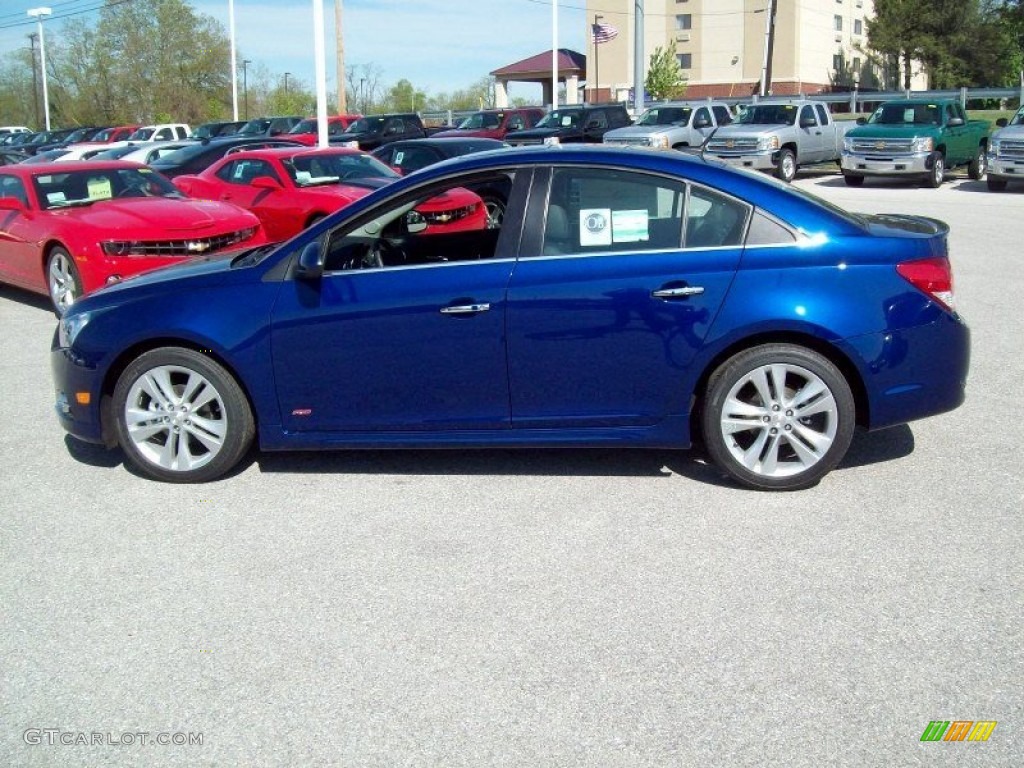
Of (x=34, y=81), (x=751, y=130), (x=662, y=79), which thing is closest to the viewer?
(x=751, y=130)

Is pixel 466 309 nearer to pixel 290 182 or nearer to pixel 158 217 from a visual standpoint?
pixel 158 217

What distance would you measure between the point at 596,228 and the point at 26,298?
9.04m

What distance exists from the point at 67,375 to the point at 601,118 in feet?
87.3

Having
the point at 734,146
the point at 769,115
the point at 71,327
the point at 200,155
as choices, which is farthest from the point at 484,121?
the point at 71,327

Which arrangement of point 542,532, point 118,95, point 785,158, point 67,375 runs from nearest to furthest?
point 542,532
point 67,375
point 785,158
point 118,95

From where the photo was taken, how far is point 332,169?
1418 centimetres

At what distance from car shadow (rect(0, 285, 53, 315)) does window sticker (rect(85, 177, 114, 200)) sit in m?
1.31

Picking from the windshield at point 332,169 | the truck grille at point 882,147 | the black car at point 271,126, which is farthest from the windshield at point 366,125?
the windshield at point 332,169

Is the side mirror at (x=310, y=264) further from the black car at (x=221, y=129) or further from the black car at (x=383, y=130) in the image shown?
the black car at (x=221, y=129)

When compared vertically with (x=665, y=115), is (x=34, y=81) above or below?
above

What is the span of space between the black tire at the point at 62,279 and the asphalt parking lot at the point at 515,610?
4176 millimetres

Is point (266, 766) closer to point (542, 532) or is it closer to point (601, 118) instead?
point (542, 532)

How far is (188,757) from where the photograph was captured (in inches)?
Answer: 126

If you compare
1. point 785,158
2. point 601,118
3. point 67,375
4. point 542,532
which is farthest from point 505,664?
point 601,118
